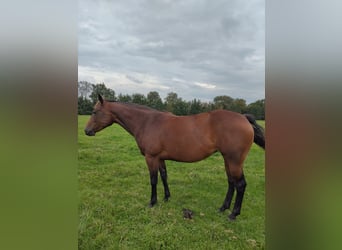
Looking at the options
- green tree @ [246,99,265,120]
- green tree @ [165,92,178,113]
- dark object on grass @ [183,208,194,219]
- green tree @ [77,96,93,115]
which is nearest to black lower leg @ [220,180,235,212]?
dark object on grass @ [183,208,194,219]

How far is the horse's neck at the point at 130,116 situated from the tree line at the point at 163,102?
0.13 meters

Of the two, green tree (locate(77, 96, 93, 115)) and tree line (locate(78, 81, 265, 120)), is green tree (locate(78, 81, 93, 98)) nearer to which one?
tree line (locate(78, 81, 265, 120))

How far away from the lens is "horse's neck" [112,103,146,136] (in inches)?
106

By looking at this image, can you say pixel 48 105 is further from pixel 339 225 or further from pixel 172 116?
pixel 172 116

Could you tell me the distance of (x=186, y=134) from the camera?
242 cm

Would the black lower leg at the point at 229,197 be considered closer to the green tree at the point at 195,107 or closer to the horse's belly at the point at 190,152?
the horse's belly at the point at 190,152

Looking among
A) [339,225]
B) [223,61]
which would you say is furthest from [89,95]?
[339,225]

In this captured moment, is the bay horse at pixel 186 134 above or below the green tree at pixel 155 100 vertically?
below

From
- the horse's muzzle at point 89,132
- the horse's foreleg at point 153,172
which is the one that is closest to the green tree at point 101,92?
the horse's muzzle at point 89,132

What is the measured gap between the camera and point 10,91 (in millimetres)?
627

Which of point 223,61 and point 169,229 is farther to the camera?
point 169,229

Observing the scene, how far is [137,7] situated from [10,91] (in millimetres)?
1451

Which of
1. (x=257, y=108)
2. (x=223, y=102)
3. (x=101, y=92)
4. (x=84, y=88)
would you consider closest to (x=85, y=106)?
(x=101, y=92)

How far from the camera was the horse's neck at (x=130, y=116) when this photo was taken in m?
2.70
